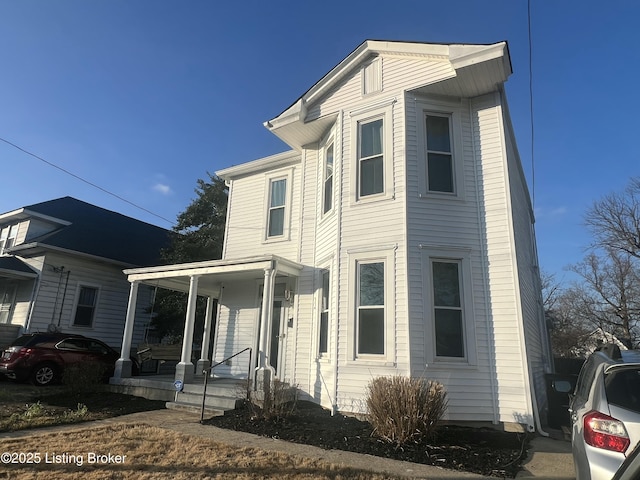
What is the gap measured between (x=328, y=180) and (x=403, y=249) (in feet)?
10.1

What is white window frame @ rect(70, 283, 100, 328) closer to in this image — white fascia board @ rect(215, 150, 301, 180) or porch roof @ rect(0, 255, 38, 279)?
porch roof @ rect(0, 255, 38, 279)

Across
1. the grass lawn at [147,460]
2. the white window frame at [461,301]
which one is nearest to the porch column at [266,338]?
the grass lawn at [147,460]

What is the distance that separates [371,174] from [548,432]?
5.88 meters

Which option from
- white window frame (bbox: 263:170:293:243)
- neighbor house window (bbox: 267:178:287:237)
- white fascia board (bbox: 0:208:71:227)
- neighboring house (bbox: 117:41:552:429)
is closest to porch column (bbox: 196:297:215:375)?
neighboring house (bbox: 117:41:552:429)

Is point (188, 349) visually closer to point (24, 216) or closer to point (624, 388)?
point (624, 388)

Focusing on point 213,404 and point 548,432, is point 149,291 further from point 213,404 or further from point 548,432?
point 548,432

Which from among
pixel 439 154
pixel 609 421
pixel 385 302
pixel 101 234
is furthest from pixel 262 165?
pixel 609 421

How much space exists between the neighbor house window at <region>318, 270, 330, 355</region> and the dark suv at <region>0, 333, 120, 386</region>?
5736 millimetres

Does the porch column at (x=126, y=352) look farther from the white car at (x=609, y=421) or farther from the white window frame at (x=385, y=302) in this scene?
the white car at (x=609, y=421)

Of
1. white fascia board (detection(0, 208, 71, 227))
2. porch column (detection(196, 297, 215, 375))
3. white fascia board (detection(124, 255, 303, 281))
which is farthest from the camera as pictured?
white fascia board (detection(0, 208, 71, 227))

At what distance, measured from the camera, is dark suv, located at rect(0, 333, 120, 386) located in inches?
421

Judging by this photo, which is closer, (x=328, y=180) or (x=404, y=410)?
(x=404, y=410)

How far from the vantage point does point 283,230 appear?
448 inches

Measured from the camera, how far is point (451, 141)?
8.73 metres
